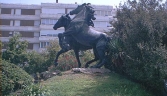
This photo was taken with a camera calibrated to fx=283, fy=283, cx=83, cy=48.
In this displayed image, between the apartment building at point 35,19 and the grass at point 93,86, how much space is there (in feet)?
100.0

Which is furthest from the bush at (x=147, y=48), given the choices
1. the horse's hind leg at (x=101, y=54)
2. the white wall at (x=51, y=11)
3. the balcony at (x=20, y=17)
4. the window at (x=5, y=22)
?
the window at (x=5, y=22)

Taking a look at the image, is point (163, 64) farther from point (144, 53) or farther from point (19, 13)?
point (19, 13)

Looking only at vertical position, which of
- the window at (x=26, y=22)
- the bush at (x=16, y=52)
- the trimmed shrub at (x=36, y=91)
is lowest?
the bush at (x=16, y=52)

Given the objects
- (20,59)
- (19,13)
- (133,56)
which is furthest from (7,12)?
(133,56)

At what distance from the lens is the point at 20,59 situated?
2575 cm

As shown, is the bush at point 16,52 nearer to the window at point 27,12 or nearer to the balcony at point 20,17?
the balcony at point 20,17

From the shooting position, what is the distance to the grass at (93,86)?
8953 millimetres

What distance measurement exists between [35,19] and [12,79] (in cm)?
3342

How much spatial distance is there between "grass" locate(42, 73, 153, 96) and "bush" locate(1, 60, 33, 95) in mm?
977

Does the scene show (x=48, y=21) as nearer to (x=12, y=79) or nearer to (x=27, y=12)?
(x=27, y=12)

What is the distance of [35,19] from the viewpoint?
141 feet

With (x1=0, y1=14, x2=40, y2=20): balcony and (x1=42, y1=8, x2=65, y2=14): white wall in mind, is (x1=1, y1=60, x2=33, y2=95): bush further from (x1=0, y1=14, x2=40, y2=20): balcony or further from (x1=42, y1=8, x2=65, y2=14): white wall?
(x1=0, y1=14, x2=40, y2=20): balcony

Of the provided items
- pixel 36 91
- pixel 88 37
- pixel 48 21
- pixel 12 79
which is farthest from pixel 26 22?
pixel 36 91

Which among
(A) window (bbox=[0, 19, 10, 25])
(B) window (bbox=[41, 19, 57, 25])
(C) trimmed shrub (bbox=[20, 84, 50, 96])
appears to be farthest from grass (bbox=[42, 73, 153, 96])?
(A) window (bbox=[0, 19, 10, 25])
